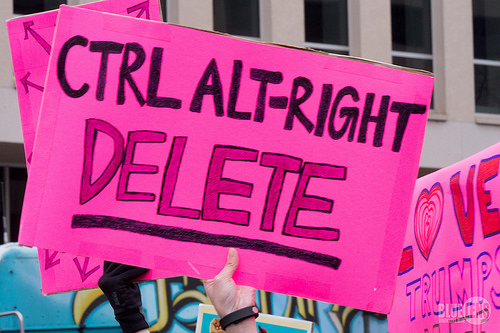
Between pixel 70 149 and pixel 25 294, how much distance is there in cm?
455

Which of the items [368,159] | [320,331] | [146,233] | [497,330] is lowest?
[320,331]

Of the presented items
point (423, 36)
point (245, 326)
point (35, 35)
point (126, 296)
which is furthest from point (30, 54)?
point (423, 36)

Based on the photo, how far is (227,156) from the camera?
2.96m

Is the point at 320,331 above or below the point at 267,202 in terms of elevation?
below

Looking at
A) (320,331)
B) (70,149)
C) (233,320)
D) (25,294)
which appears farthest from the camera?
(320,331)

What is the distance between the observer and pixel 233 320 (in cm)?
268

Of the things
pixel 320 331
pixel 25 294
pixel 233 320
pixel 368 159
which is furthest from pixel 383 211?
pixel 320 331

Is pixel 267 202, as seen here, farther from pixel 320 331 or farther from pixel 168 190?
pixel 320 331

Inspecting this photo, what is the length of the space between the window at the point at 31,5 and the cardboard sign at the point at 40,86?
9.94m

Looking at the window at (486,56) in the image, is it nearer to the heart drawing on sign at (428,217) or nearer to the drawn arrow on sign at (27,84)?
the heart drawing on sign at (428,217)

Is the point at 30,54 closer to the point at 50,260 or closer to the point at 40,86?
the point at 40,86

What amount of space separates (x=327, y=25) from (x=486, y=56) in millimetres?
3103

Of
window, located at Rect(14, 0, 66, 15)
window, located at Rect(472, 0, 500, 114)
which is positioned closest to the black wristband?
window, located at Rect(14, 0, 66, 15)

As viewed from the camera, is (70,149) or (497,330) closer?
(70,149)
